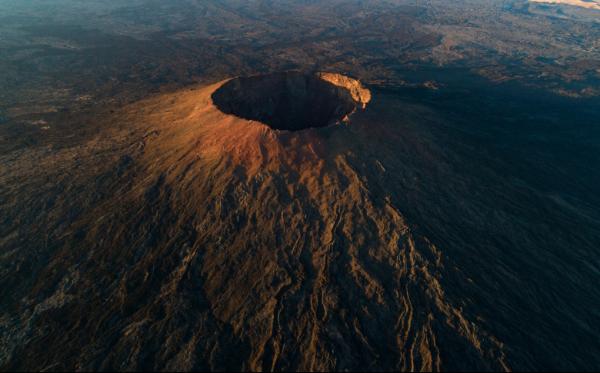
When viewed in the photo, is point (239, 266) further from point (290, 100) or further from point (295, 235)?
point (290, 100)

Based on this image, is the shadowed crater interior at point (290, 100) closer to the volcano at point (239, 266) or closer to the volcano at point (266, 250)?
the volcano at point (266, 250)

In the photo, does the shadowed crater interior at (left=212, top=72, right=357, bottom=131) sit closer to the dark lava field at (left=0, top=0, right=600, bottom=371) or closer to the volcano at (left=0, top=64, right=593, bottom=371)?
the dark lava field at (left=0, top=0, right=600, bottom=371)

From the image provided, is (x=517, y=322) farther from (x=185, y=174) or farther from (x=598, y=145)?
(x=598, y=145)

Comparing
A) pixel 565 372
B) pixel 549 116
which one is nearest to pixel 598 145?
pixel 549 116

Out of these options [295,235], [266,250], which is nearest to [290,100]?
[295,235]

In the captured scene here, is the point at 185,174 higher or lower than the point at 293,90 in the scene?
lower
